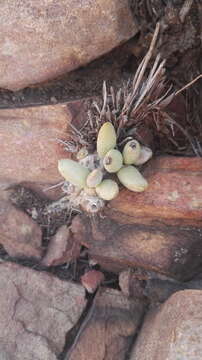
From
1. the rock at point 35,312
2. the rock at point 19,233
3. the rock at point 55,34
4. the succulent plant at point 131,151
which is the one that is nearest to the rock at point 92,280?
the rock at point 35,312

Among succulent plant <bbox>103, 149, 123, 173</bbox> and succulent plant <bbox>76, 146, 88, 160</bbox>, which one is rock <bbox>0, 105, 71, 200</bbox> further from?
succulent plant <bbox>103, 149, 123, 173</bbox>

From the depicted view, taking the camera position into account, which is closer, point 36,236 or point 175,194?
point 175,194

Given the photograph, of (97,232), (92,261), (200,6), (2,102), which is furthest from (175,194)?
(2,102)

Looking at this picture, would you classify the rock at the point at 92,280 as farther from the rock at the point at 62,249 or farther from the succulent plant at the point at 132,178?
the succulent plant at the point at 132,178

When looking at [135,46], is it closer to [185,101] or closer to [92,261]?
[185,101]

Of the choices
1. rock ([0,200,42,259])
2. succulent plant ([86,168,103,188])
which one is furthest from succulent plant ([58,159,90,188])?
rock ([0,200,42,259])

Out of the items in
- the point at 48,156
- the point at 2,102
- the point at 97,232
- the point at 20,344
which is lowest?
the point at 20,344

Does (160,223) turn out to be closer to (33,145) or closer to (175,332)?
(175,332)
